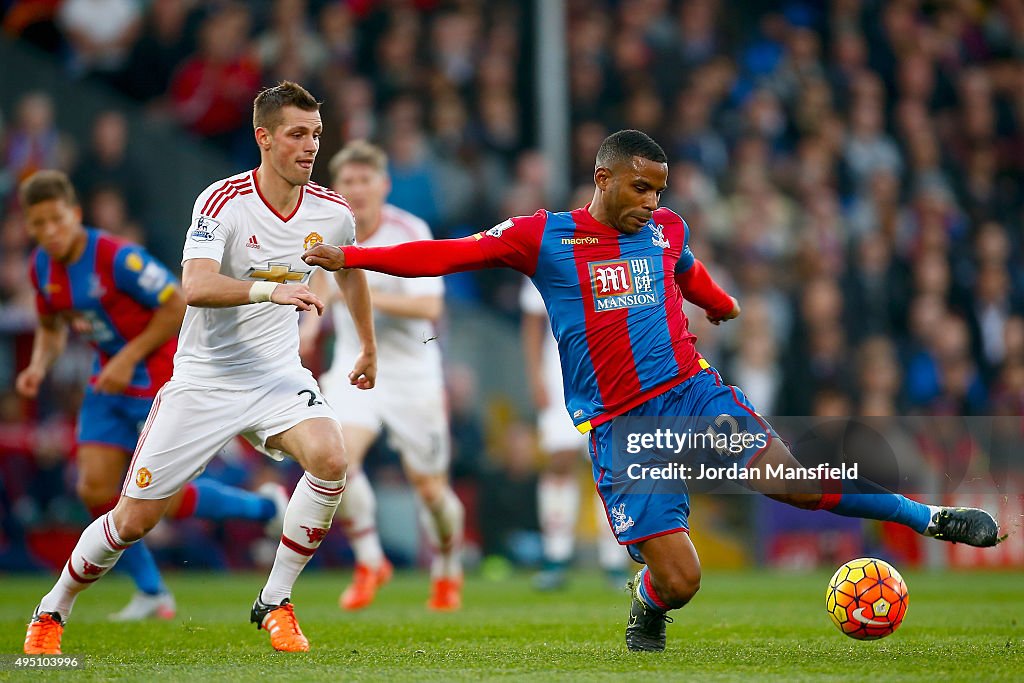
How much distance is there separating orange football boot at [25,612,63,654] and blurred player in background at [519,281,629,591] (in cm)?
492

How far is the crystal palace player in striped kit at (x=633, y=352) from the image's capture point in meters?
5.86

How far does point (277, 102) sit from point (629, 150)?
1.54 m

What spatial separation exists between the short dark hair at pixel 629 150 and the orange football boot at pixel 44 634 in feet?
10.3

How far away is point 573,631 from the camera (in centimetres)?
706

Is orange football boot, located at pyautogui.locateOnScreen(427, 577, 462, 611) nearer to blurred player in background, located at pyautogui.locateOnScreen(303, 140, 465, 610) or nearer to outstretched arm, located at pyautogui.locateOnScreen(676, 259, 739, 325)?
blurred player in background, located at pyautogui.locateOnScreen(303, 140, 465, 610)

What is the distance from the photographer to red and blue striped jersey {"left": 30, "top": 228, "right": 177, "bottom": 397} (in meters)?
7.73

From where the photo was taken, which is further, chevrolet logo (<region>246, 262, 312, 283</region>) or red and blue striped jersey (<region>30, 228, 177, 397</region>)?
red and blue striped jersey (<region>30, 228, 177, 397</region>)

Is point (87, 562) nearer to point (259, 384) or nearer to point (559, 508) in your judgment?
point (259, 384)

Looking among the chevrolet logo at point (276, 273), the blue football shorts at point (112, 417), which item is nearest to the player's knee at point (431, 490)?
the blue football shorts at point (112, 417)

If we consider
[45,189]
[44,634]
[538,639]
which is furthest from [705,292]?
[45,189]

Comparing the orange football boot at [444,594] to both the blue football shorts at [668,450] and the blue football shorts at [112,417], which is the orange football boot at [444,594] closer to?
the blue football shorts at [112,417]

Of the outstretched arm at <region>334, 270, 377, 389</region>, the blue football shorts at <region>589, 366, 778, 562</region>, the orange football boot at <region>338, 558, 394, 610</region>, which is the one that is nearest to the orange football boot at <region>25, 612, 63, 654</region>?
the outstretched arm at <region>334, 270, 377, 389</region>

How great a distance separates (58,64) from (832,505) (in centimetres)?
1130

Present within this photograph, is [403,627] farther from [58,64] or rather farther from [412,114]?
[58,64]
